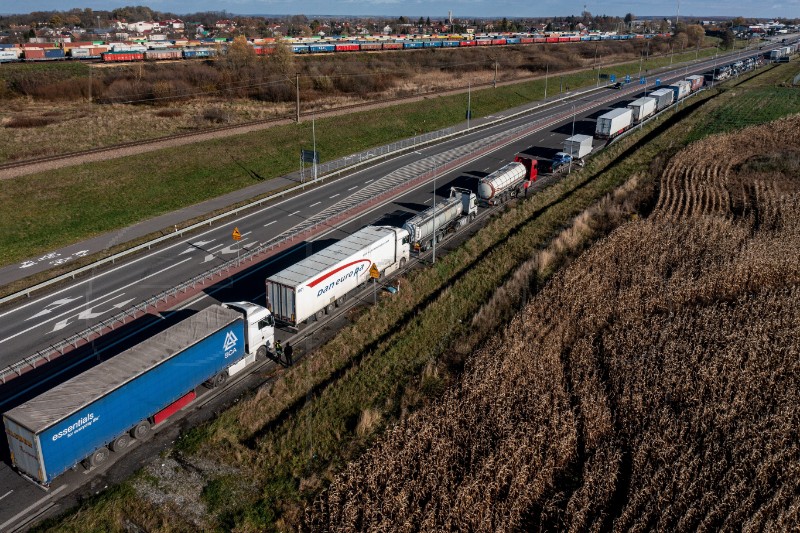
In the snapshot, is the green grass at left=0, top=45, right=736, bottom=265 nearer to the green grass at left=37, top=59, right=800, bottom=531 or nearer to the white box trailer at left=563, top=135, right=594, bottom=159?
the white box trailer at left=563, top=135, right=594, bottom=159

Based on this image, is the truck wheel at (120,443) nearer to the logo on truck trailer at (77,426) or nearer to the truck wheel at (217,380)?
the logo on truck trailer at (77,426)

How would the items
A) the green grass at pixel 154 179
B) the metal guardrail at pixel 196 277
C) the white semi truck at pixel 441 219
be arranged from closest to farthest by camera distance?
the metal guardrail at pixel 196 277 → the white semi truck at pixel 441 219 → the green grass at pixel 154 179

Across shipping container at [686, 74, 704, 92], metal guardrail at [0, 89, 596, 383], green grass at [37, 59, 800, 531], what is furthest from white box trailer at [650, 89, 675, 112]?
green grass at [37, 59, 800, 531]

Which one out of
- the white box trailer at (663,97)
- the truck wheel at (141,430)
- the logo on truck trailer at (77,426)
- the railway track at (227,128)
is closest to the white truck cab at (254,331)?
the truck wheel at (141,430)

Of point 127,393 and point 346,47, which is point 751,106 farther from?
point 127,393

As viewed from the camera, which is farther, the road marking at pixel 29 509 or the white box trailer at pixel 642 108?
the white box trailer at pixel 642 108

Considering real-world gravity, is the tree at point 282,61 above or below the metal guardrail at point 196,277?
above
